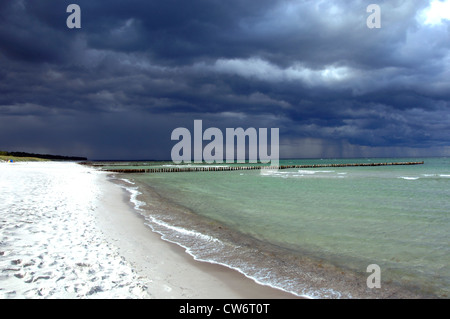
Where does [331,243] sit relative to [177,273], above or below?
below

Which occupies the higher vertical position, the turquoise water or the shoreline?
the shoreline

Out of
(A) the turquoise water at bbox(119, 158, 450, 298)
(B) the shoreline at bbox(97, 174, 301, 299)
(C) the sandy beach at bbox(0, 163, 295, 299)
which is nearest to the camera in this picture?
(C) the sandy beach at bbox(0, 163, 295, 299)

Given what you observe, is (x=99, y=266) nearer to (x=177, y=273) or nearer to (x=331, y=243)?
(x=177, y=273)

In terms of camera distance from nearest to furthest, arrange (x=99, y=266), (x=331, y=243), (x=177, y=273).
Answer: (x=99, y=266) → (x=177, y=273) → (x=331, y=243)

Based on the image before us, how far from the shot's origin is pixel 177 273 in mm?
5902

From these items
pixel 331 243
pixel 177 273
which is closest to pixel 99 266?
pixel 177 273

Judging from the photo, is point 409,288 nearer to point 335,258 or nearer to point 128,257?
point 335,258

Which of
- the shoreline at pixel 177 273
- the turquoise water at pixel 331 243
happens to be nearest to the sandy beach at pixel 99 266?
the shoreline at pixel 177 273

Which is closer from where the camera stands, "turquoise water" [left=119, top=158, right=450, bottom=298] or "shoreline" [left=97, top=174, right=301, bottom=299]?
"shoreline" [left=97, top=174, right=301, bottom=299]

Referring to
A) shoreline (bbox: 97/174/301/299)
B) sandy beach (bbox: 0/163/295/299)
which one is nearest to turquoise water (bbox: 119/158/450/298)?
shoreline (bbox: 97/174/301/299)

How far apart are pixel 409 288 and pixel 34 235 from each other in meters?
9.37

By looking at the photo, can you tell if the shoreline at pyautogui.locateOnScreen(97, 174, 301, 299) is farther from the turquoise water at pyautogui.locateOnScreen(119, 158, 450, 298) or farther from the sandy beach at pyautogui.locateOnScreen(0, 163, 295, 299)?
the turquoise water at pyautogui.locateOnScreen(119, 158, 450, 298)

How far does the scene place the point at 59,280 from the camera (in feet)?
15.9

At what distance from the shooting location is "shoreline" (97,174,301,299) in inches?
199
